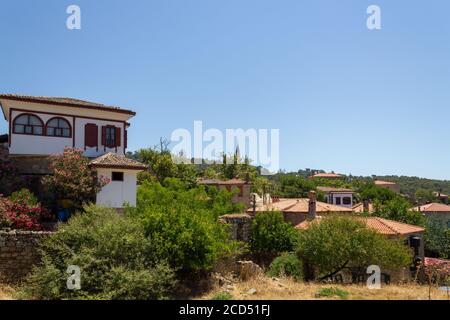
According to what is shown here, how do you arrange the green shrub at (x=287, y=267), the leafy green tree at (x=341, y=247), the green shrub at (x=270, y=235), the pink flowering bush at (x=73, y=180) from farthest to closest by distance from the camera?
the green shrub at (x=270, y=235) → the green shrub at (x=287, y=267) → the pink flowering bush at (x=73, y=180) → the leafy green tree at (x=341, y=247)

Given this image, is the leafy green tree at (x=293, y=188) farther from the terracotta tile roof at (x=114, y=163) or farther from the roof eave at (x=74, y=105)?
the terracotta tile roof at (x=114, y=163)

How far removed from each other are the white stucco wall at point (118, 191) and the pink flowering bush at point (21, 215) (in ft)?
10.8

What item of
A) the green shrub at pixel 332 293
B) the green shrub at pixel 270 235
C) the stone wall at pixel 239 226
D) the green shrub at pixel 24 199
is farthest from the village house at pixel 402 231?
the green shrub at pixel 24 199

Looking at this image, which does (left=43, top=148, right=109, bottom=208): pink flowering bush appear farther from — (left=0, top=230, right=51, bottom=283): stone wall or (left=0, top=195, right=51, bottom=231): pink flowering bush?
(left=0, top=230, right=51, bottom=283): stone wall

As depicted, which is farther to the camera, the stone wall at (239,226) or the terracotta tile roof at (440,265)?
the stone wall at (239,226)

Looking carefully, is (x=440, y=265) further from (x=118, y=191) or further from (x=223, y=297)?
(x=118, y=191)

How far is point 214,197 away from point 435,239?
2779 centimetres

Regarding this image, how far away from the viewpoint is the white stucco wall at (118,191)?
22328 millimetres

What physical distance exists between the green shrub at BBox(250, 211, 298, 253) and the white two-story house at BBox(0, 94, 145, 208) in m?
8.02

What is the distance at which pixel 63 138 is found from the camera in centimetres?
2450

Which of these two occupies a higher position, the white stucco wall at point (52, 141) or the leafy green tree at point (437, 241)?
the white stucco wall at point (52, 141)

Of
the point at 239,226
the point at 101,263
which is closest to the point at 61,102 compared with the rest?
the point at 239,226

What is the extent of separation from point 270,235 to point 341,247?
634 cm
